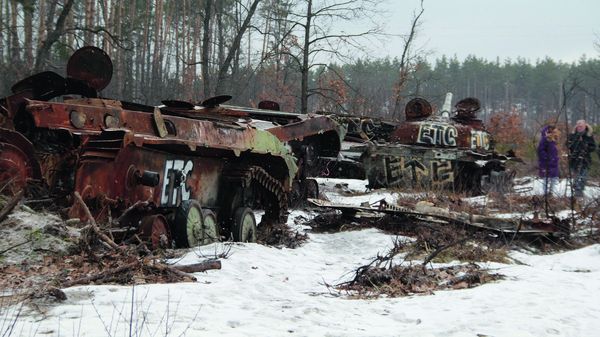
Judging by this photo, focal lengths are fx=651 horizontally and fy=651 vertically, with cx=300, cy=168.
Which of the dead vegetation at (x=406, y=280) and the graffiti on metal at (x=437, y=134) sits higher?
the graffiti on metal at (x=437, y=134)

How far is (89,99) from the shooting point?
21.9 ft

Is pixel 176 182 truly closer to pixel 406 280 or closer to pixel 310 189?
pixel 406 280

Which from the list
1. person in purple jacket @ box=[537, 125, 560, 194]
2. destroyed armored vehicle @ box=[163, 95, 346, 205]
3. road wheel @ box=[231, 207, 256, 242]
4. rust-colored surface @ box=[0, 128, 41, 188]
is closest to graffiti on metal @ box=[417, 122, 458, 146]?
destroyed armored vehicle @ box=[163, 95, 346, 205]

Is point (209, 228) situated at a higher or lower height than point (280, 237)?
higher

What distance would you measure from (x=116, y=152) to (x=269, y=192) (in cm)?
348

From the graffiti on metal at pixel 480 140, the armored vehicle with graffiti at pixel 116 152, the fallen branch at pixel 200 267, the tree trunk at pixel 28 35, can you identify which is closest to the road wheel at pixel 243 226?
the armored vehicle with graffiti at pixel 116 152

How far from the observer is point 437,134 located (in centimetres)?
1595

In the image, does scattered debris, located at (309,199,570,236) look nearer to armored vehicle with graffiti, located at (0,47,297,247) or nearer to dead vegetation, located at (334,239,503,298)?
armored vehicle with graffiti, located at (0,47,297,247)

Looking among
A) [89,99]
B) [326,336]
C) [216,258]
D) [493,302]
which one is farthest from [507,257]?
[89,99]

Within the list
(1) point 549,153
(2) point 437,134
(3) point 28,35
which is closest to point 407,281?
(1) point 549,153

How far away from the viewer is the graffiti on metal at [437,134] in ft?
52.2

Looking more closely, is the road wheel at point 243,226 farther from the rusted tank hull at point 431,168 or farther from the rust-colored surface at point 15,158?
the rusted tank hull at point 431,168

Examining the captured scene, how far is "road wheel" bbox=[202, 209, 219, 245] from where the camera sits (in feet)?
23.0

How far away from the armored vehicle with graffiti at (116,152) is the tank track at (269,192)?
0.39 meters
